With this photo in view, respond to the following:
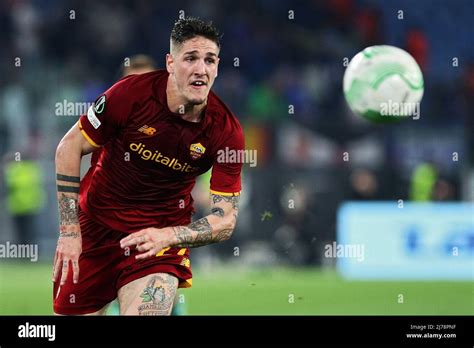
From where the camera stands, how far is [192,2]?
18672mm

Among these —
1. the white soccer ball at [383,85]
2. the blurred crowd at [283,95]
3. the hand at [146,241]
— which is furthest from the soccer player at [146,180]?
the blurred crowd at [283,95]

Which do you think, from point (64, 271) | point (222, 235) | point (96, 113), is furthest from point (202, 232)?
point (96, 113)

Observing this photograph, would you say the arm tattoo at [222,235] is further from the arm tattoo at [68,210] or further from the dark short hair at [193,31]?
the dark short hair at [193,31]

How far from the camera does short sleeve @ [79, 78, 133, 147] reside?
5.73 m

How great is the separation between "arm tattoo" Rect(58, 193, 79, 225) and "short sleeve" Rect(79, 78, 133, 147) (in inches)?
13.7

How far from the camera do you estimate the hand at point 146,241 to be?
5.18 m

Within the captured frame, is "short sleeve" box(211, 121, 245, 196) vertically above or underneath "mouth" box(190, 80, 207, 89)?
underneath

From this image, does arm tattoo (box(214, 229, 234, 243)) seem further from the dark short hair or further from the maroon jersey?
the dark short hair

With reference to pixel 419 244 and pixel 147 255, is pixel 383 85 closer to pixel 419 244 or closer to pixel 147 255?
pixel 147 255

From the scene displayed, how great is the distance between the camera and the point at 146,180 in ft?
19.6

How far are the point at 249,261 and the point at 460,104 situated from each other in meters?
4.91

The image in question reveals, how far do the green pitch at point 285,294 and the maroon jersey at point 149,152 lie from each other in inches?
123

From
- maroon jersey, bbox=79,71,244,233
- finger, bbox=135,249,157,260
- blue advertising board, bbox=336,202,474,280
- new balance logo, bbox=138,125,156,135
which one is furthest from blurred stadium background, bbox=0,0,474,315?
finger, bbox=135,249,157,260

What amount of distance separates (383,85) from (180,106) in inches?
76.6
